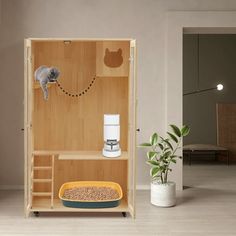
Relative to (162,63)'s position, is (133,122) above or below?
below

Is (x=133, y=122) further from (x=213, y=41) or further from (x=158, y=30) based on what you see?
(x=213, y=41)

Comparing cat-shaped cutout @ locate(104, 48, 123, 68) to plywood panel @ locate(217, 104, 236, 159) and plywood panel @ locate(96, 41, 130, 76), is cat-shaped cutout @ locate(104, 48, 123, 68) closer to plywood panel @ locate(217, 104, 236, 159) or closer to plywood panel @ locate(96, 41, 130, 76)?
plywood panel @ locate(96, 41, 130, 76)

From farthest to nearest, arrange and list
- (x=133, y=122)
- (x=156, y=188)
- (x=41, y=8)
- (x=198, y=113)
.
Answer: (x=198, y=113), (x=41, y=8), (x=156, y=188), (x=133, y=122)

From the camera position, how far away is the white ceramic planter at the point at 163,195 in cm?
459

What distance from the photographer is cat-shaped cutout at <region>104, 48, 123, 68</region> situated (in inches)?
179

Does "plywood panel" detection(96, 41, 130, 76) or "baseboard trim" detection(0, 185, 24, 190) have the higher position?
"plywood panel" detection(96, 41, 130, 76)

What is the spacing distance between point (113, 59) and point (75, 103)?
0.60 m

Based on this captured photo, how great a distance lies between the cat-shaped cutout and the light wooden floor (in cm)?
144

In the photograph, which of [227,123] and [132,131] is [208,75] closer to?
[227,123]

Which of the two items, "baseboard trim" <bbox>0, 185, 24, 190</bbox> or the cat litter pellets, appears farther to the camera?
"baseboard trim" <bbox>0, 185, 24, 190</bbox>

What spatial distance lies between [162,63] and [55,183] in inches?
74.0

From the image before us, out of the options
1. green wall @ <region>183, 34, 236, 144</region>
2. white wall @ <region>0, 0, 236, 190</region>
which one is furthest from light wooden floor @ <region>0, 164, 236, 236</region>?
green wall @ <region>183, 34, 236, 144</region>

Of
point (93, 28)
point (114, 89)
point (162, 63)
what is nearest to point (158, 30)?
point (162, 63)

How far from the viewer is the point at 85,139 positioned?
15.5ft
